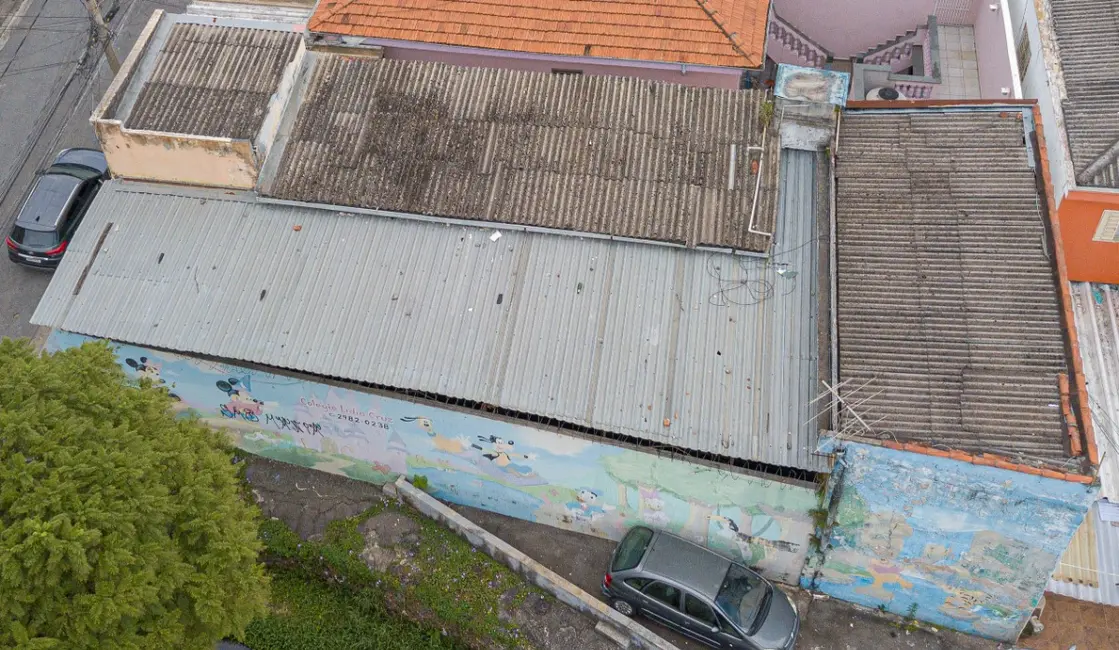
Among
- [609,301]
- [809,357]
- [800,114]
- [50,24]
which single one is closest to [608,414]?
[609,301]

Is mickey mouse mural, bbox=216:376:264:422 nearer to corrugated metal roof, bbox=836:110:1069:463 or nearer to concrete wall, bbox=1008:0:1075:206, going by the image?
corrugated metal roof, bbox=836:110:1069:463

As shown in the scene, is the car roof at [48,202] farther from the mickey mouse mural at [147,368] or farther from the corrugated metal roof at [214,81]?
the mickey mouse mural at [147,368]

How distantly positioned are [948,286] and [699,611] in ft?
20.9

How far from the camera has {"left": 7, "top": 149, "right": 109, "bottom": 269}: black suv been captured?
19.2 m

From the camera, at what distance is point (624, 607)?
567 inches

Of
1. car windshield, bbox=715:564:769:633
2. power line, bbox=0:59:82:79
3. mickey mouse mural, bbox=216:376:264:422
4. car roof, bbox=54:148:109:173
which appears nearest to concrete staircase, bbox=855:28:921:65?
car windshield, bbox=715:564:769:633

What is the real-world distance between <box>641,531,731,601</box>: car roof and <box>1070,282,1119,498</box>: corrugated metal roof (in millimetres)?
6527

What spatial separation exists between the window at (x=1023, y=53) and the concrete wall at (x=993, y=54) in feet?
1.18

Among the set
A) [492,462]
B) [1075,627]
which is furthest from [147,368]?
[1075,627]

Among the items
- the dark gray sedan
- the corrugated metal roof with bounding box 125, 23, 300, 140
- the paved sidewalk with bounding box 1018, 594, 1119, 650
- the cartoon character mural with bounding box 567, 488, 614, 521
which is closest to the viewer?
the dark gray sedan

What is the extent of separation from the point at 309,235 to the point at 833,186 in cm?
918

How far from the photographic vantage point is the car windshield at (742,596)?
13539 millimetres

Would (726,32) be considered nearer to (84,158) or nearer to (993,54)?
(993,54)

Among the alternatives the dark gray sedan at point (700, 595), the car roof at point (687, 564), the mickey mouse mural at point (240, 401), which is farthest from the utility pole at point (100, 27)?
the car roof at point (687, 564)
